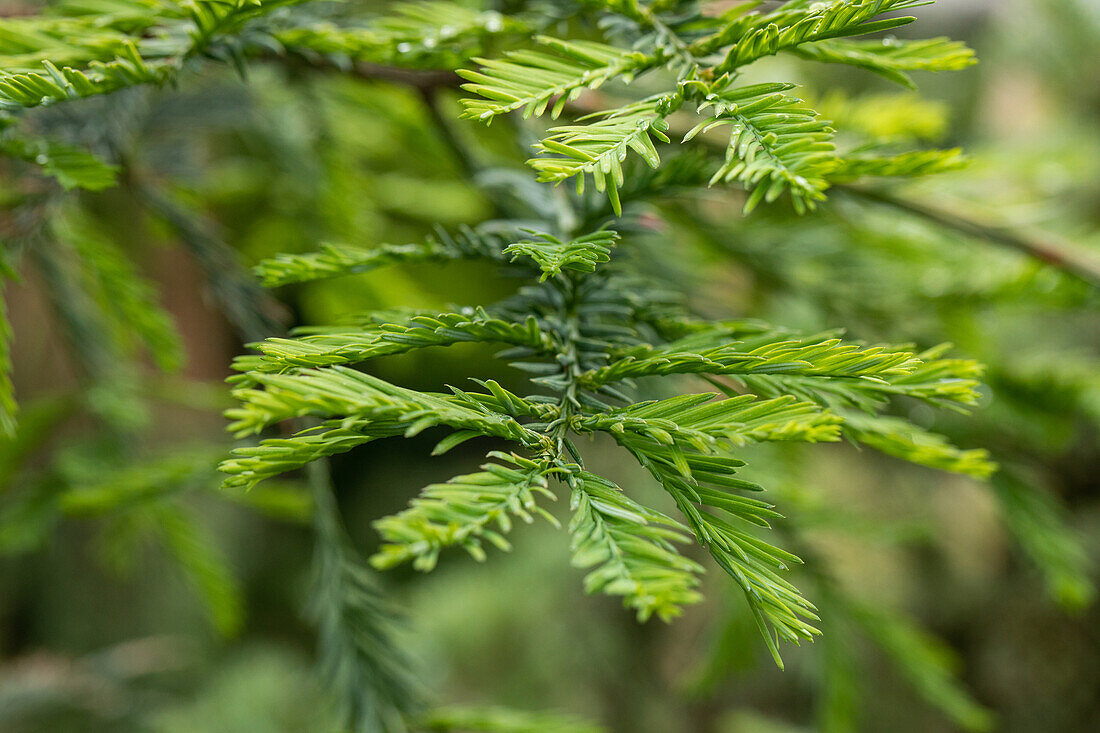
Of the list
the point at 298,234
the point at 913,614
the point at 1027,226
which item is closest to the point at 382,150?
the point at 298,234

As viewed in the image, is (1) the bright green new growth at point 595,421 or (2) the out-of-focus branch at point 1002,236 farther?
(2) the out-of-focus branch at point 1002,236

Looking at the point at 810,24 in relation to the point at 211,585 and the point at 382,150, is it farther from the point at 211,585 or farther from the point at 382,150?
the point at 382,150

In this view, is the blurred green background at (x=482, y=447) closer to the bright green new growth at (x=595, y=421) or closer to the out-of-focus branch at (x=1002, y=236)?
the out-of-focus branch at (x=1002, y=236)

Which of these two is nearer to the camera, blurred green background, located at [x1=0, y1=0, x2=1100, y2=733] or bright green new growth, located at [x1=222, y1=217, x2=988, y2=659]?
bright green new growth, located at [x1=222, y1=217, x2=988, y2=659]

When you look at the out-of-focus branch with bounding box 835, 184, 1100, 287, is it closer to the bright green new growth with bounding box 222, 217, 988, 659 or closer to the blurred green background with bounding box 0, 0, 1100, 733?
the blurred green background with bounding box 0, 0, 1100, 733

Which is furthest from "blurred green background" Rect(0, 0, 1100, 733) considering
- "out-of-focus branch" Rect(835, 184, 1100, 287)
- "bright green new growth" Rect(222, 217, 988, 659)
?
"bright green new growth" Rect(222, 217, 988, 659)

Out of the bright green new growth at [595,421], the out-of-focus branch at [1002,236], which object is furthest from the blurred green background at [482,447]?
the bright green new growth at [595,421]
